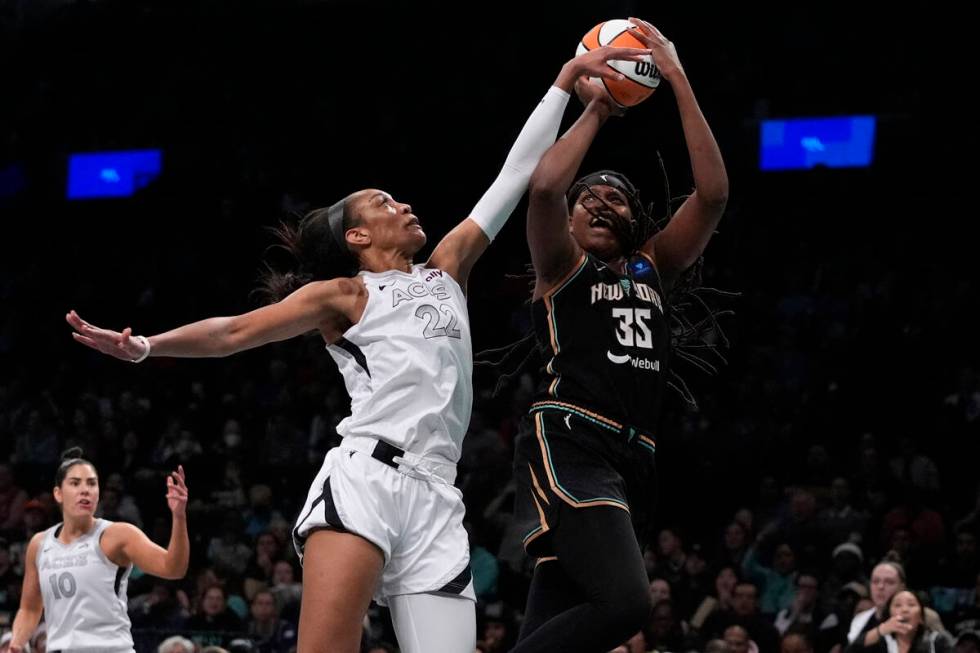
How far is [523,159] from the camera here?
15.0 ft

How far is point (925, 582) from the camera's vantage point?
971 centimetres

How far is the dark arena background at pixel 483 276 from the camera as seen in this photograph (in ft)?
34.3

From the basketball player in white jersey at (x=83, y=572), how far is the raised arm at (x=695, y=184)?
3643mm

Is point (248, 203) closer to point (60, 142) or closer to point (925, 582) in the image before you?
point (60, 142)

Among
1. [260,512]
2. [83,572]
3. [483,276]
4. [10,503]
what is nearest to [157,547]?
[83,572]

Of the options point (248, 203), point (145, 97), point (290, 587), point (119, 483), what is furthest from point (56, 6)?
point (290, 587)

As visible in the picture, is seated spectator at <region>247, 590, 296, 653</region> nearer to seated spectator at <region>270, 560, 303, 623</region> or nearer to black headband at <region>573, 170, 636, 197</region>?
seated spectator at <region>270, 560, 303, 623</region>

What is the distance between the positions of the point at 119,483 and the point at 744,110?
27.2 ft

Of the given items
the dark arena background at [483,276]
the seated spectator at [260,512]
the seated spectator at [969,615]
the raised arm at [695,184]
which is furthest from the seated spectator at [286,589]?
the raised arm at [695,184]

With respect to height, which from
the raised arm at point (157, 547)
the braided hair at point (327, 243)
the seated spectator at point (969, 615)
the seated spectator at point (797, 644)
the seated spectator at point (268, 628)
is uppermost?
the braided hair at point (327, 243)

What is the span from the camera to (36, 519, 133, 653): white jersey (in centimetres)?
728

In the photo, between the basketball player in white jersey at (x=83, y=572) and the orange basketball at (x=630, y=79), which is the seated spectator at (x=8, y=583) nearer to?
the basketball player in white jersey at (x=83, y=572)

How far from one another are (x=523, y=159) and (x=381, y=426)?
1102mm

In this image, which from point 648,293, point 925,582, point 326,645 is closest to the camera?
point 326,645
